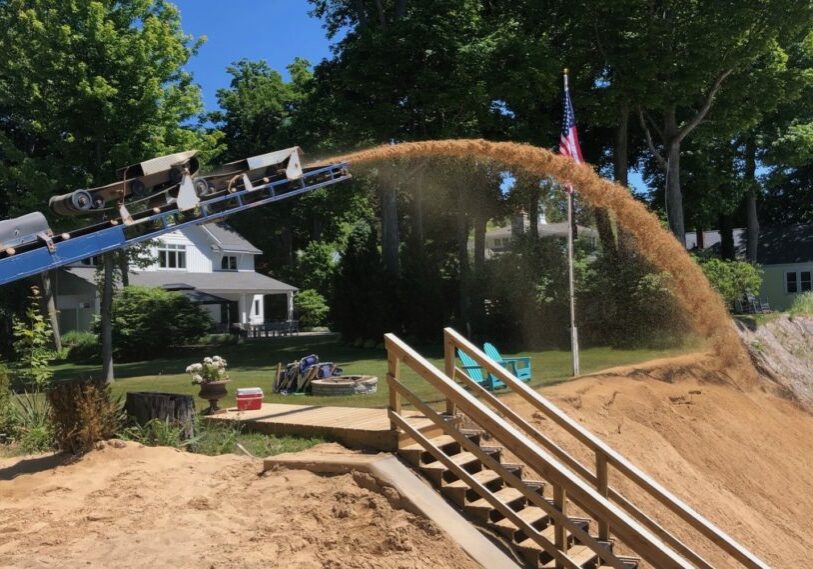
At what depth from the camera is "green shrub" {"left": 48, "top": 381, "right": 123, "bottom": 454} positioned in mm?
7977

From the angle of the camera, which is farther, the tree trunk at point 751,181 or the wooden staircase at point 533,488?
the tree trunk at point 751,181

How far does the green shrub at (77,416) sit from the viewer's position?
7.98 meters

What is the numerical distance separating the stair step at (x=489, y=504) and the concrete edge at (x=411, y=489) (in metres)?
0.15

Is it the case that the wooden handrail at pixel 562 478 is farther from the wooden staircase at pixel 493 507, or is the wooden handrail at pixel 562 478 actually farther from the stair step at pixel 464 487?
the stair step at pixel 464 487

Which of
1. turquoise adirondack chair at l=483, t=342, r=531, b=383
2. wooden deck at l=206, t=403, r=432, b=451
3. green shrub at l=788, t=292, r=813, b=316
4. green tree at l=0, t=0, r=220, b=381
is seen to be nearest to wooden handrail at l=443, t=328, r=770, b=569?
wooden deck at l=206, t=403, r=432, b=451

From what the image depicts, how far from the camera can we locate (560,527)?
6441 millimetres

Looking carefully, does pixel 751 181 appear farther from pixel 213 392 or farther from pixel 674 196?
pixel 213 392

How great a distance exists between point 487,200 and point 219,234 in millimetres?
24635

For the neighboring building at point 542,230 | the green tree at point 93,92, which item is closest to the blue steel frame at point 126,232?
the green tree at point 93,92

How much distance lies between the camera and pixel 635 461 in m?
10.4

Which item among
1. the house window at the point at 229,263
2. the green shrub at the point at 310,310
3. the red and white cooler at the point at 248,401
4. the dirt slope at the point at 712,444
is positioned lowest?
the dirt slope at the point at 712,444

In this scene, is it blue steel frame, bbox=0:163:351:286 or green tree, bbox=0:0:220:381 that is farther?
green tree, bbox=0:0:220:381

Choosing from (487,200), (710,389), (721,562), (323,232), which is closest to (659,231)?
(710,389)

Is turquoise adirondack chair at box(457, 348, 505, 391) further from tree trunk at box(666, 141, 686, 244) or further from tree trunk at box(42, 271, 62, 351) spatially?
tree trunk at box(42, 271, 62, 351)
